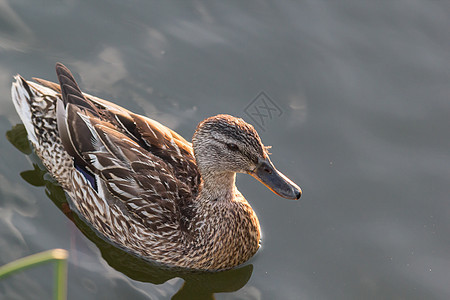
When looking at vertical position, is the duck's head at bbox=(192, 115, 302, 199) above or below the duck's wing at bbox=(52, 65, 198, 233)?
above

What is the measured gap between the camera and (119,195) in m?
5.65

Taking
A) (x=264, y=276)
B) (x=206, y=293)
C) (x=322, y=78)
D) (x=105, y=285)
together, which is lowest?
(x=105, y=285)

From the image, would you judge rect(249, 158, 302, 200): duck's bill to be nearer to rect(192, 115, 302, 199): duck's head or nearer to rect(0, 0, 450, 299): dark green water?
rect(192, 115, 302, 199): duck's head

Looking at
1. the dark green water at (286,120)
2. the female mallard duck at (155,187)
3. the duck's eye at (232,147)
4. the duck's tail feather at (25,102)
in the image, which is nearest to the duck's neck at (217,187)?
the female mallard duck at (155,187)

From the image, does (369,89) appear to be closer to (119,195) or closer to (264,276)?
(264,276)

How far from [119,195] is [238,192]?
117cm

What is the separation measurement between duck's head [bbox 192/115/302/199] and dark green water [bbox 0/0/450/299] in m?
0.96

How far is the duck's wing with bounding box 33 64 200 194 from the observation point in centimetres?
583

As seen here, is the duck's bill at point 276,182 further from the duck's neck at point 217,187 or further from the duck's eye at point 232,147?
the duck's neck at point 217,187

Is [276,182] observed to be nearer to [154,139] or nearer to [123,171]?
[154,139]

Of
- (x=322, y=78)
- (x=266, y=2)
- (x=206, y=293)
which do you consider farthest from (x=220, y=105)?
(x=206, y=293)

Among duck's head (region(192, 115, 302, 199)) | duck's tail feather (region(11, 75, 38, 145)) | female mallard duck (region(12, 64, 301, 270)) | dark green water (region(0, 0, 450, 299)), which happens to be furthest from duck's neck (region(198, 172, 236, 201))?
duck's tail feather (region(11, 75, 38, 145))

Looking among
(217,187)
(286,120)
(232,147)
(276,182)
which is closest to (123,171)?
(217,187)

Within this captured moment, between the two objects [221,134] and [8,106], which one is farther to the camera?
[8,106]
